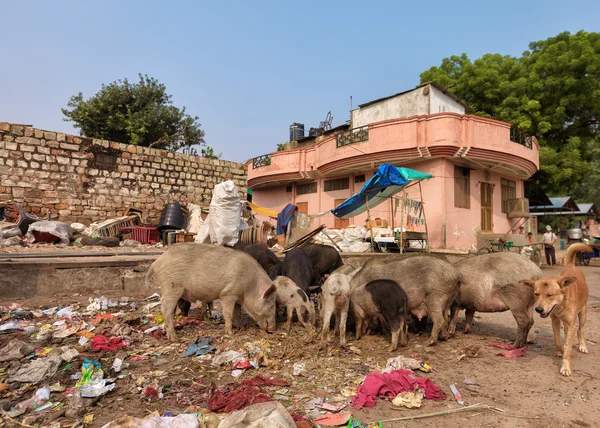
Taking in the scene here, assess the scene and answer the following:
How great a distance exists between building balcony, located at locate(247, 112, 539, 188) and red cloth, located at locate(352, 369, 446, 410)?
13996 mm

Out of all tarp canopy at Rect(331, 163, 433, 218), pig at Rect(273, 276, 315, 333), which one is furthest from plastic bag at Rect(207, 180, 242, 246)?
tarp canopy at Rect(331, 163, 433, 218)

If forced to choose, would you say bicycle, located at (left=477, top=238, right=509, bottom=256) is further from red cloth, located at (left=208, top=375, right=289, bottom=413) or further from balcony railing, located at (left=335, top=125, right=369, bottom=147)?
red cloth, located at (left=208, top=375, right=289, bottom=413)

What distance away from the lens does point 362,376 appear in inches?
159

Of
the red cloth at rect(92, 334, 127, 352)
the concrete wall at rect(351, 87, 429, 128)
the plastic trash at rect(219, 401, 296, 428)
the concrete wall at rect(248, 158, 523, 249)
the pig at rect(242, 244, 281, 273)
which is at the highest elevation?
the concrete wall at rect(351, 87, 429, 128)

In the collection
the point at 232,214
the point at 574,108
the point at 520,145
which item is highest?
the point at 574,108

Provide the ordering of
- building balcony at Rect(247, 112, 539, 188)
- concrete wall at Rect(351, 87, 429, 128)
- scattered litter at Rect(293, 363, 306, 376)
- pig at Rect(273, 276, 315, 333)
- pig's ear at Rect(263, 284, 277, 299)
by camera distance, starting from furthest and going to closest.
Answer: concrete wall at Rect(351, 87, 429, 128) < building balcony at Rect(247, 112, 539, 188) < pig at Rect(273, 276, 315, 333) < pig's ear at Rect(263, 284, 277, 299) < scattered litter at Rect(293, 363, 306, 376)

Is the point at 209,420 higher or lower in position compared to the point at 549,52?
lower

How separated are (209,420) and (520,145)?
19.1 meters

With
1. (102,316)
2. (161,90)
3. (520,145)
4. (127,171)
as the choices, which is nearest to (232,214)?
(102,316)

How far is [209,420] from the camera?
112 inches

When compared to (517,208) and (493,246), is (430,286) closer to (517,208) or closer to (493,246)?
(493,246)

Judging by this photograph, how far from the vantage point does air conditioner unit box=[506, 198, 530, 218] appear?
64.1 ft

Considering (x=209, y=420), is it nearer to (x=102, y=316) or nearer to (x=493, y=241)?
(x=102, y=316)

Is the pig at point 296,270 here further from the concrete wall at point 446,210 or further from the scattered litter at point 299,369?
the concrete wall at point 446,210
